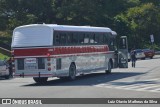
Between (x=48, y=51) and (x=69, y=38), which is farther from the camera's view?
(x=69, y=38)

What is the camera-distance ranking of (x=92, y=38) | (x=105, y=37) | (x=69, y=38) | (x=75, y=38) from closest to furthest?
(x=69, y=38), (x=75, y=38), (x=92, y=38), (x=105, y=37)

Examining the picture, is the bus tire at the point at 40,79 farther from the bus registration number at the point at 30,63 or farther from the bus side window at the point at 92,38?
the bus side window at the point at 92,38

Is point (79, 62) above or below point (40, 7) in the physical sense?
below

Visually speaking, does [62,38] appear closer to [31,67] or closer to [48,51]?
[48,51]

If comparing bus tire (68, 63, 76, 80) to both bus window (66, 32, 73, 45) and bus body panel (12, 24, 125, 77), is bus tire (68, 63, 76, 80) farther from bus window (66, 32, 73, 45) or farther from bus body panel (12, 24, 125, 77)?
bus window (66, 32, 73, 45)

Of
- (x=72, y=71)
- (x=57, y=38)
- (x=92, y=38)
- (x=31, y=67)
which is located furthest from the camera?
(x=92, y=38)

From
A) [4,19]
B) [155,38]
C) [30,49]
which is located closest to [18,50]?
[30,49]

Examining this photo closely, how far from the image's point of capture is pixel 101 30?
35.5 metres

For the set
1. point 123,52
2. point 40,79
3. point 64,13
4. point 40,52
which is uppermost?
point 64,13

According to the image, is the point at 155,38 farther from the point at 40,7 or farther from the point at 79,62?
the point at 79,62

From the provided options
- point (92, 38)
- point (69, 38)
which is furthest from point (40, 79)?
point (92, 38)

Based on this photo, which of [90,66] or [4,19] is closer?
[90,66]

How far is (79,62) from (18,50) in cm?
445

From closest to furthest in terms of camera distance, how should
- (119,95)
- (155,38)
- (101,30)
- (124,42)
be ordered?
(119,95)
(101,30)
(124,42)
(155,38)
